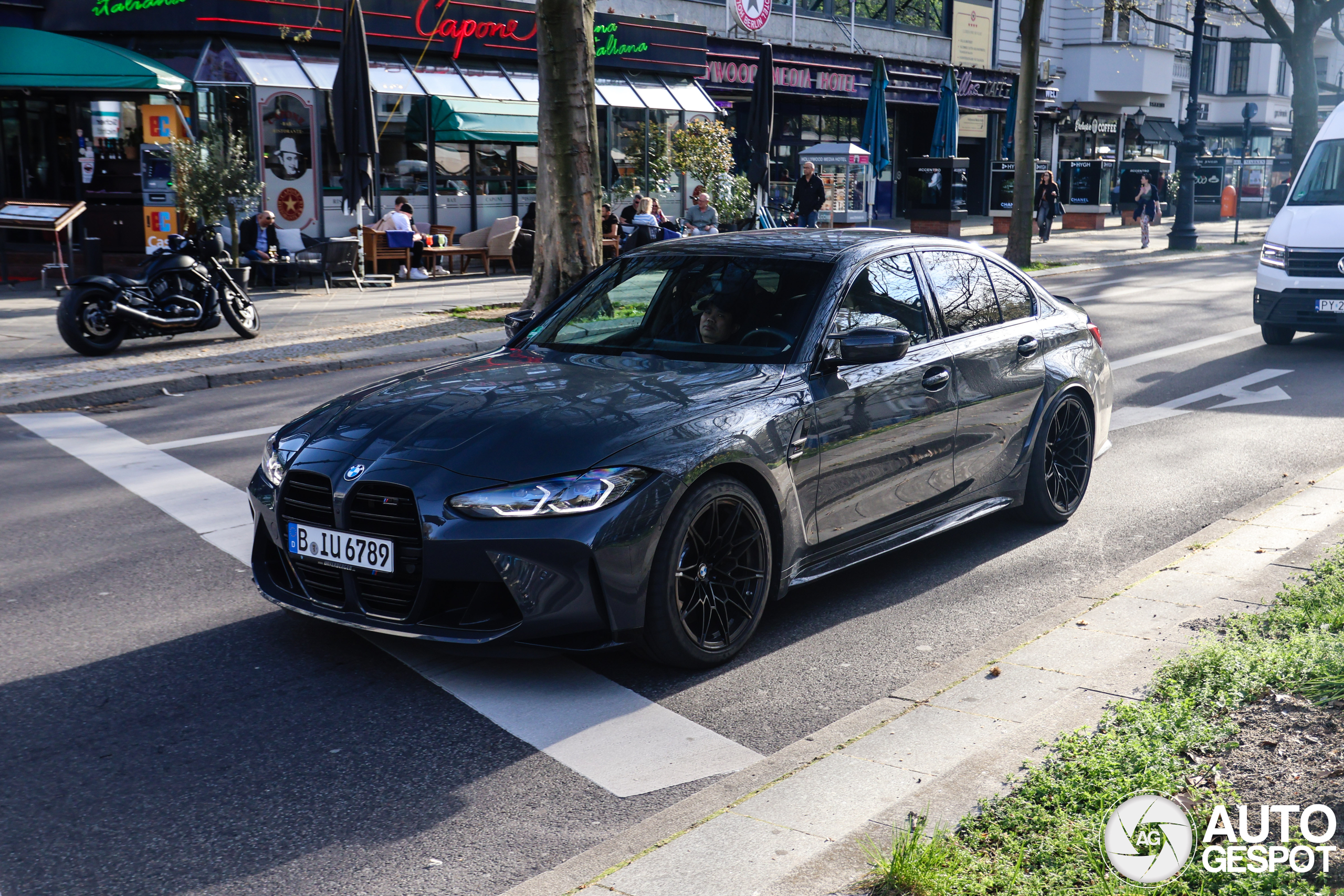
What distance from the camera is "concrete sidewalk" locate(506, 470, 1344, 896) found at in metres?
3.16

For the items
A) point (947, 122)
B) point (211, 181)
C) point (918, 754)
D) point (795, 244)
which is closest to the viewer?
point (918, 754)

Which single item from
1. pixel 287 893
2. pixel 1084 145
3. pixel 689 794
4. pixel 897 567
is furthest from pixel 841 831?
pixel 1084 145

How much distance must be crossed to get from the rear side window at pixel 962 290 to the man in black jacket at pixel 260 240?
49.3 feet

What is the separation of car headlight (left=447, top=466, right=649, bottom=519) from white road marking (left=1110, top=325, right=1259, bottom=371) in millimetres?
9554

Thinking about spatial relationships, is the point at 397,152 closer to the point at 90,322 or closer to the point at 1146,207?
the point at 90,322

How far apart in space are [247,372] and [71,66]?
1029 centimetres

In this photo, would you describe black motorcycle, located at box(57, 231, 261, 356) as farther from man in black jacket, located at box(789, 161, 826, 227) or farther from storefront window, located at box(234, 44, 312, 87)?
man in black jacket, located at box(789, 161, 826, 227)

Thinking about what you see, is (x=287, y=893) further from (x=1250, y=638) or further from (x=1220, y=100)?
(x=1220, y=100)

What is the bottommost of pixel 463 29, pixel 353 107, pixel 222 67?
pixel 353 107

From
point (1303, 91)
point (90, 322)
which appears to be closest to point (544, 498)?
point (90, 322)

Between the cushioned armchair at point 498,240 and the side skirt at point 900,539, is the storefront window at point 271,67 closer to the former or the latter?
the cushioned armchair at point 498,240

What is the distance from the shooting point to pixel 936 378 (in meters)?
5.82

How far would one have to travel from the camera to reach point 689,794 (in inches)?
151

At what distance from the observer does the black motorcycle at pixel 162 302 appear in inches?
508
